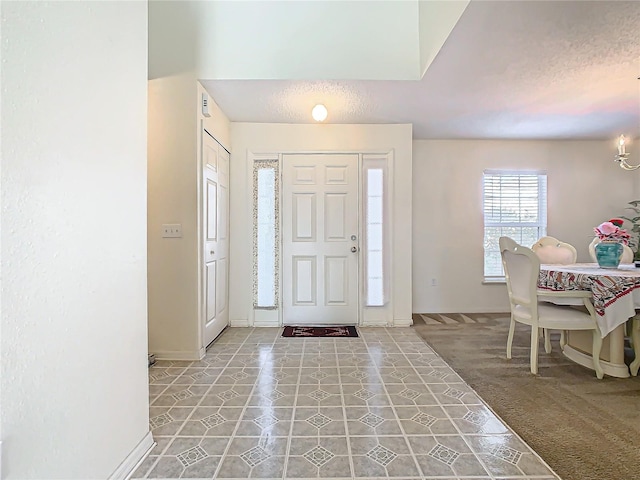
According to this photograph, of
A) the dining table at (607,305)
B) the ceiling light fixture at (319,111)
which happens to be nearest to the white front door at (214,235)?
the ceiling light fixture at (319,111)

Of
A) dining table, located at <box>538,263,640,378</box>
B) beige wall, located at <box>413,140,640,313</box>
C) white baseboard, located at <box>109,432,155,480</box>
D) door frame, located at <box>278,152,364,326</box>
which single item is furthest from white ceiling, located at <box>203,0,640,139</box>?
white baseboard, located at <box>109,432,155,480</box>

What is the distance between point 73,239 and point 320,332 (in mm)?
2866

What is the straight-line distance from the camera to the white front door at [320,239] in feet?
13.1

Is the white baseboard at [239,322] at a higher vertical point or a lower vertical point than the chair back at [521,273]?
lower

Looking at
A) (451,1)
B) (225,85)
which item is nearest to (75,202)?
(225,85)

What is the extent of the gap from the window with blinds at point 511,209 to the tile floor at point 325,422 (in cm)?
244

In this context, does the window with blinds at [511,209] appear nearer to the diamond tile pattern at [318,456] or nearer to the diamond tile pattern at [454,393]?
the diamond tile pattern at [454,393]

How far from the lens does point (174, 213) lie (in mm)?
2928

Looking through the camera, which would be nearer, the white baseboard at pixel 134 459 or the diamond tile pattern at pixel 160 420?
the white baseboard at pixel 134 459

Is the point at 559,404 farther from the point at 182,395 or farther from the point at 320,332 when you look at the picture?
the point at 182,395

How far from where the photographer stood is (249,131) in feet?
13.0

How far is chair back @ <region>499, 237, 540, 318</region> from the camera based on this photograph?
2.57m

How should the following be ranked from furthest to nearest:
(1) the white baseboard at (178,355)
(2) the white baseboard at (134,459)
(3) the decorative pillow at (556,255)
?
(3) the decorative pillow at (556,255) → (1) the white baseboard at (178,355) → (2) the white baseboard at (134,459)

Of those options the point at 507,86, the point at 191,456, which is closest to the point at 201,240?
the point at 191,456
